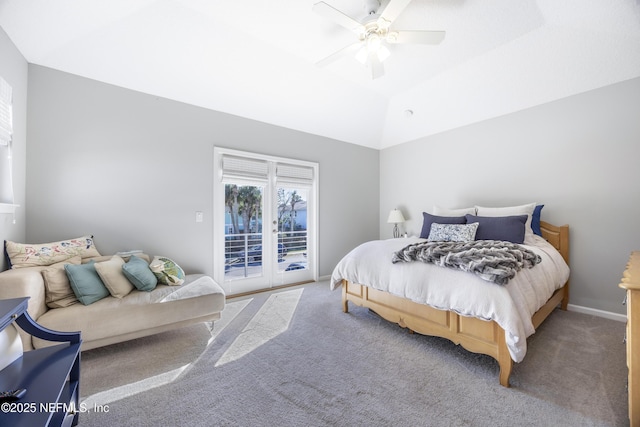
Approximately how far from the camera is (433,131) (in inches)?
162

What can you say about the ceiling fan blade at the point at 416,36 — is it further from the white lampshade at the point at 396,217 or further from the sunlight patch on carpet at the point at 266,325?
the sunlight patch on carpet at the point at 266,325

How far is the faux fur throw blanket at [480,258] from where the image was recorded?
1.69 metres

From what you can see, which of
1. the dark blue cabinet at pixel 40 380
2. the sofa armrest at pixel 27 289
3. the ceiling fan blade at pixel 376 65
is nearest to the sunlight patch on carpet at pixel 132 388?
the dark blue cabinet at pixel 40 380

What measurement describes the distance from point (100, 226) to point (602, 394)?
4.16m

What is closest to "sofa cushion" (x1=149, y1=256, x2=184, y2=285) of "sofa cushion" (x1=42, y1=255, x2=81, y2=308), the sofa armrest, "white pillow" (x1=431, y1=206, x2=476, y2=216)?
"sofa cushion" (x1=42, y1=255, x2=81, y2=308)

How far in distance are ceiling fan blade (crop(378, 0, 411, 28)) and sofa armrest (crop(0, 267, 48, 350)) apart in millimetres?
3006

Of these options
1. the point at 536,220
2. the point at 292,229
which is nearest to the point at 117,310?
the point at 292,229

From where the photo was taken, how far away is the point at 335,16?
6.25 feet

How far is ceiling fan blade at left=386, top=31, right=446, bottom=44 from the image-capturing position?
6.66ft

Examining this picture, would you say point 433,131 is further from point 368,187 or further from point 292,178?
point 292,178

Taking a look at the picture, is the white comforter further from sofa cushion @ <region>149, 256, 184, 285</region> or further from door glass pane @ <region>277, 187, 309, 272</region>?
sofa cushion @ <region>149, 256, 184, 285</region>

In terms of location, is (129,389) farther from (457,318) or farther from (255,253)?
(457,318)

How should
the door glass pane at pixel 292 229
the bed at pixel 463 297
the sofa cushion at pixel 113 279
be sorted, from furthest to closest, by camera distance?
the door glass pane at pixel 292 229 → the sofa cushion at pixel 113 279 → the bed at pixel 463 297

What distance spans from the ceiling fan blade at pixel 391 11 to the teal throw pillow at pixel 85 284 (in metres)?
2.99
